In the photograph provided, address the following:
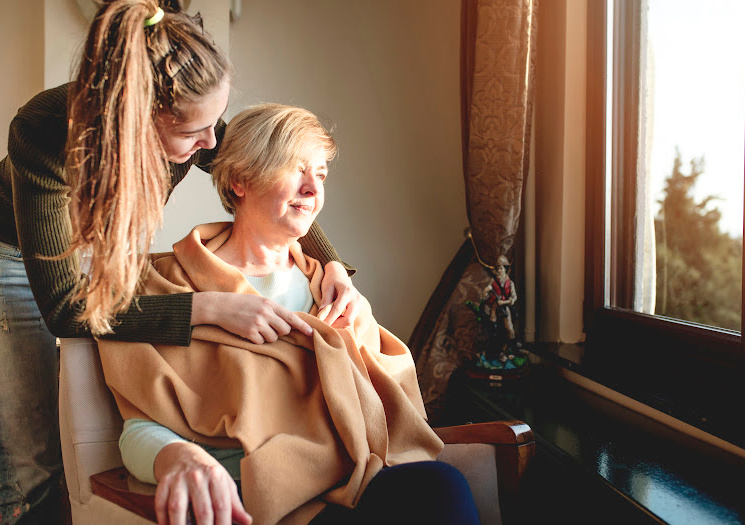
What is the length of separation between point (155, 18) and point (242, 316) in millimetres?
565

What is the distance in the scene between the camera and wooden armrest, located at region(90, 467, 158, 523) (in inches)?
39.2

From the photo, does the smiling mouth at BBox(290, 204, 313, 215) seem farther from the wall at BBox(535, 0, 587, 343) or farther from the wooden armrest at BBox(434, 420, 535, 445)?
the wall at BBox(535, 0, 587, 343)

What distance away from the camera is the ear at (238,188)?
1.45 m

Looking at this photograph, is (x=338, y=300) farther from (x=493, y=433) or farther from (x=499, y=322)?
(x=499, y=322)

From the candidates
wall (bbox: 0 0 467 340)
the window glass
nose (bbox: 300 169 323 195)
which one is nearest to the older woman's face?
nose (bbox: 300 169 323 195)

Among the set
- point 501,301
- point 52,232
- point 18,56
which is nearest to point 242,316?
point 52,232

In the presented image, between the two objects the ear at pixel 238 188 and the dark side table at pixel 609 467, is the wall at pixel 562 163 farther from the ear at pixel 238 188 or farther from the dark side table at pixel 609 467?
the ear at pixel 238 188

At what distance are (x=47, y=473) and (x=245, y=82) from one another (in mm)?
1834

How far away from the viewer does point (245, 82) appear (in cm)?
272

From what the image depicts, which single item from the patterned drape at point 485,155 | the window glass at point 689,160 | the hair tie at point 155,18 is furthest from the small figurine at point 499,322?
the hair tie at point 155,18

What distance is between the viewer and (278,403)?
4.02ft

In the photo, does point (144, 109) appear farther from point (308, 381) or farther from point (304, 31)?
point (304, 31)

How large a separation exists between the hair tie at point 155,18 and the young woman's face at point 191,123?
137 millimetres

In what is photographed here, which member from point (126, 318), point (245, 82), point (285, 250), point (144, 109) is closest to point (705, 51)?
point (285, 250)
